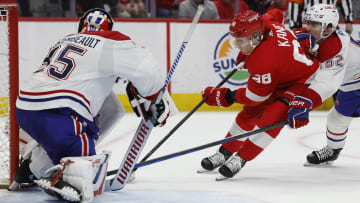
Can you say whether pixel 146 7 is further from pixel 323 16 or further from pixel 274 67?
pixel 274 67

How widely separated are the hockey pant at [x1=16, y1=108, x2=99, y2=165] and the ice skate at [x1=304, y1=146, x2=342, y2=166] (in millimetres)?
1472

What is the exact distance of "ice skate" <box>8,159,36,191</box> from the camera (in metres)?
2.51

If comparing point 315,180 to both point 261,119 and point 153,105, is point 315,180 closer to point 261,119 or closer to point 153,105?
point 261,119

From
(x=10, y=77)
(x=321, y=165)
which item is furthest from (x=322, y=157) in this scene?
(x=10, y=77)

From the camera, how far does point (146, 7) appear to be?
5488 mm

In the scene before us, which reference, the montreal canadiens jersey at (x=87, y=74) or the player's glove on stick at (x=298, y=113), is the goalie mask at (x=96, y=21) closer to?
the montreal canadiens jersey at (x=87, y=74)

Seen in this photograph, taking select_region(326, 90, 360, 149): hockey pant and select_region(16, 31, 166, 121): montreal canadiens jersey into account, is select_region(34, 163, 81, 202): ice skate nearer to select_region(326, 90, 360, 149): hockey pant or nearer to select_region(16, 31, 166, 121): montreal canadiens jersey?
select_region(16, 31, 166, 121): montreal canadiens jersey

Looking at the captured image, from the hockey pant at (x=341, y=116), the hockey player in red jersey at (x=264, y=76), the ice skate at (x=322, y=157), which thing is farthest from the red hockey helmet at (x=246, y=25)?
the ice skate at (x=322, y=157)

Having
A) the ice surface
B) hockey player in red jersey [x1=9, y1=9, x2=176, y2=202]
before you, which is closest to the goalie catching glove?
hockey player in red jersey [x1=9, y1=9, x2=176, y2=202]

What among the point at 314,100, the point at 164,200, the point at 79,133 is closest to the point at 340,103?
the point at 314,100

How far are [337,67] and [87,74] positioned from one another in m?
1.34

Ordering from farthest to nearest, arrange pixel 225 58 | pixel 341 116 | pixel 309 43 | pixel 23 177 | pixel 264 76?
pixel 225 58 → pixel 341 116 → pixel 309 43 → pixel 264 76 → pixel 23 177

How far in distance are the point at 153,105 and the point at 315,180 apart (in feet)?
3.45

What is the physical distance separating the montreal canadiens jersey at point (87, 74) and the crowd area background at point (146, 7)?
3.07 metres
